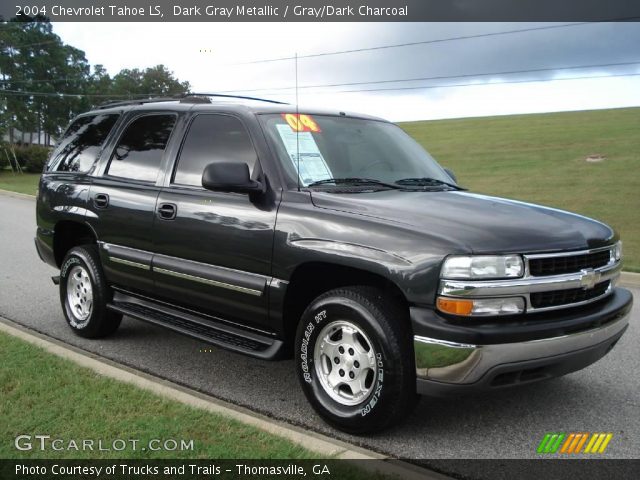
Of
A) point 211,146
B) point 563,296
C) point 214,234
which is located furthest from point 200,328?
point 563,296

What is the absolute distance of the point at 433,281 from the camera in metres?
3.23

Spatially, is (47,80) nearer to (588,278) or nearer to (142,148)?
(142,148)

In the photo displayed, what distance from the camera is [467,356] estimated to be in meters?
3.16

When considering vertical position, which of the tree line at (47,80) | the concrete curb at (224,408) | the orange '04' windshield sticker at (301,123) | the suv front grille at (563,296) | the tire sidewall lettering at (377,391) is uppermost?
the tree line at (47,80)

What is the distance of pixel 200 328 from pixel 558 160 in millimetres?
29644

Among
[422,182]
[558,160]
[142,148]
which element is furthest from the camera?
[558,160]

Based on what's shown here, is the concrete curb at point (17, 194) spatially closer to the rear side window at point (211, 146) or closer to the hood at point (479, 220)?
the rear side window at point (211, 146)

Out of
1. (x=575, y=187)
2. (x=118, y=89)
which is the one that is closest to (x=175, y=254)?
(x=575, y=187)

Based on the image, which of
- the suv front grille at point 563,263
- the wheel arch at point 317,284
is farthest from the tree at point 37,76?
the suv front grille at point 563,263

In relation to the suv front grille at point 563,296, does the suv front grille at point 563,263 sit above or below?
above

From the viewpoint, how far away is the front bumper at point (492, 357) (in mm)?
3168

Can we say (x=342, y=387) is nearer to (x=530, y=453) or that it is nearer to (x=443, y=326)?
(x=443, y=326)

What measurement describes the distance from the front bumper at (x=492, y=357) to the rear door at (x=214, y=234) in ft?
4.03

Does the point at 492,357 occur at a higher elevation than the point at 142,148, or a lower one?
lower
